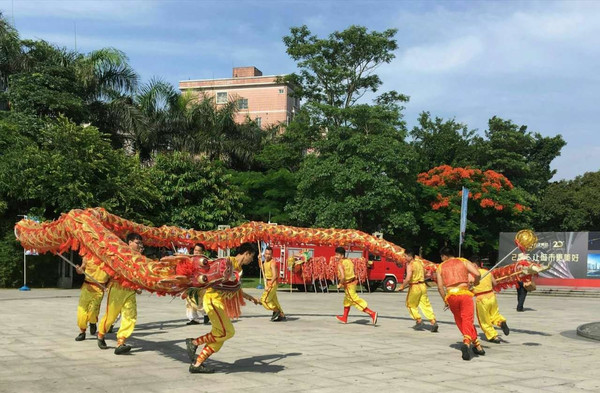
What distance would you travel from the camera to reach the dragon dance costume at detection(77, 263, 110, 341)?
428 inches

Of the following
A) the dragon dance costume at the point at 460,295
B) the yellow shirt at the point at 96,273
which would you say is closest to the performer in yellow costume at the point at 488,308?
the dragon dance costume at the point at 460,295

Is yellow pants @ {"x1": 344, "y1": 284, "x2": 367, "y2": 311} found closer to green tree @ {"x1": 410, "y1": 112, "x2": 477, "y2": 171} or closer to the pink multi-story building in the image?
green tree @ {"x1": 410, "y1": 112, "x2": 477, "y2": 171}

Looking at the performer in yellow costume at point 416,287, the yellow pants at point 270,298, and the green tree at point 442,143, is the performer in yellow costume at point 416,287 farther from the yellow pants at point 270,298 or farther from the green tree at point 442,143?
the green tree at point 442,143

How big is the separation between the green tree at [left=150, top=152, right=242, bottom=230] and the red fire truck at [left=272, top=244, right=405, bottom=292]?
18.4 ft

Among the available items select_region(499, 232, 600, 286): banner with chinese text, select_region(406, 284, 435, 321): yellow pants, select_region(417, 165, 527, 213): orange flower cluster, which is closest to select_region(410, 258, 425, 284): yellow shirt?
select_region(406, 284, 435, 321): yellow pants

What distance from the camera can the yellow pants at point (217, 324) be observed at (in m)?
8.16

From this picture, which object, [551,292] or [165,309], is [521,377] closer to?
[165,309]

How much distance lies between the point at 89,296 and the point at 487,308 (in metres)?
7.23

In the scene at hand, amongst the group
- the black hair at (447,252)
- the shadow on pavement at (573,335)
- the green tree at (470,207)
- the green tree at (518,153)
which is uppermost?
the green tree at (518,153)

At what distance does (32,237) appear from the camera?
448 inches

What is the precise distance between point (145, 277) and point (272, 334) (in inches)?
176

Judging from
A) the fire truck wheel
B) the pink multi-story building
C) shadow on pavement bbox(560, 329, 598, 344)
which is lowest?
the fire truck wheel

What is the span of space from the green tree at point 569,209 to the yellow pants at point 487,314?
37609mm

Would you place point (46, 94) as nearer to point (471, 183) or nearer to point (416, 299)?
point (416, 299)
